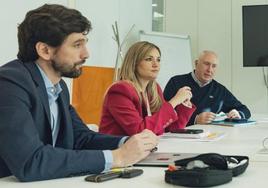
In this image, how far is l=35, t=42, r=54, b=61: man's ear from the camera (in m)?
1.53

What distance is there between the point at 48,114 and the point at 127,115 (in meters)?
0.88

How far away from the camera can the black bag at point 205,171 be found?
1089 mm

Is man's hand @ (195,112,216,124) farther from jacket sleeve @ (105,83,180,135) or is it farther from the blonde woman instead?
jacket sleeve @ (105,83,180,135)

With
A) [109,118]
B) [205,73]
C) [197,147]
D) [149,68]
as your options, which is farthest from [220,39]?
[197,147]

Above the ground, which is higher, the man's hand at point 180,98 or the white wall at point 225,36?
the white wall at point 225,36

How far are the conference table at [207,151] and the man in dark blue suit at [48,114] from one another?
48 mm

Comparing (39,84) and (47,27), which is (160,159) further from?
(47,27)

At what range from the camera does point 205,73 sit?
3.90 m

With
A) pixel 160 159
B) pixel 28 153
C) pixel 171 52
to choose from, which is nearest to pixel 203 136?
pixel 160 159

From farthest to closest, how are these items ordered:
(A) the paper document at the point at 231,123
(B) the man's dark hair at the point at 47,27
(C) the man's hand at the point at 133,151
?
(A) the paper document at the point at 231,123 < (B) the man's dark hair at the point at 47,27 < (C) the man's hand at the point at 133,151

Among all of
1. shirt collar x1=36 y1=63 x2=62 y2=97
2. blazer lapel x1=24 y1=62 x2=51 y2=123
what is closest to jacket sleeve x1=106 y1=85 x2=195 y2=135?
shirt collar x1=36 y1=63 x2=62 y2=97

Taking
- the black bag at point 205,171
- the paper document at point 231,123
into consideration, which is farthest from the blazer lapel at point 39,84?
the paper document at point 231,123

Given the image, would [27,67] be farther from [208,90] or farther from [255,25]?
[255,25]

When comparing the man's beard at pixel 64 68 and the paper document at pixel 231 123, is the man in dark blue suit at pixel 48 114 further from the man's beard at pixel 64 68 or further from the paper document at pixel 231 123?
the paper document at pixel 231 123
